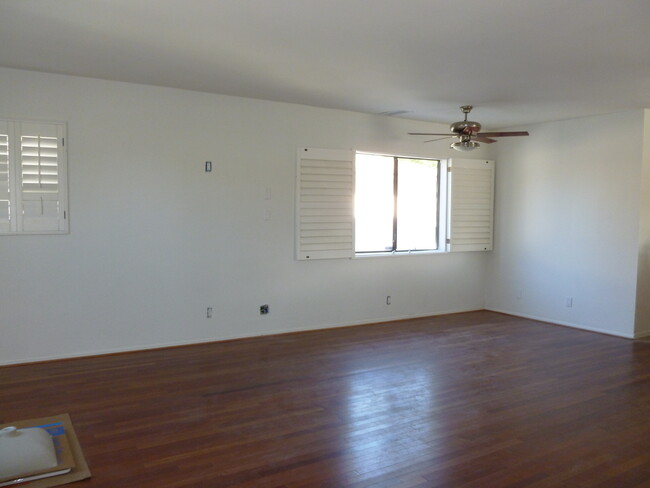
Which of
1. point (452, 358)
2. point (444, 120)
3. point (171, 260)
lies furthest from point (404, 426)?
point (444, 120)

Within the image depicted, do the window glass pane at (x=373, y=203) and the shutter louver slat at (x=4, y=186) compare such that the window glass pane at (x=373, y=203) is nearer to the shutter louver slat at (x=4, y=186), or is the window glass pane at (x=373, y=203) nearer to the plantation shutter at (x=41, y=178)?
the plantation shutter at (x=41, y=178)

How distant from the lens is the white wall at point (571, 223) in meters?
5.75

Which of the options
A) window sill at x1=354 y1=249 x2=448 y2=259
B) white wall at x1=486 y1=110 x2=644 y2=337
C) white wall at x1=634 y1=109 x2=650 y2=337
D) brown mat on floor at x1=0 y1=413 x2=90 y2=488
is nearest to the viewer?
brown mat on floor at x1=0 y1=413 x2=90 y2=488

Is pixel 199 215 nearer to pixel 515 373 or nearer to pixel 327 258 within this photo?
pixel 327 258

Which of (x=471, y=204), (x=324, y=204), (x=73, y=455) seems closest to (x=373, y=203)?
(x=324, y=204)

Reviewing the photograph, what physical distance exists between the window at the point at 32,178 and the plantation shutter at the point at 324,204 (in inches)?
93.6

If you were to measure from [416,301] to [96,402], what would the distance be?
4.20m

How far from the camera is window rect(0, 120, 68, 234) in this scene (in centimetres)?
433

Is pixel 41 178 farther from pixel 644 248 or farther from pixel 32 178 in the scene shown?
pixel 644 248

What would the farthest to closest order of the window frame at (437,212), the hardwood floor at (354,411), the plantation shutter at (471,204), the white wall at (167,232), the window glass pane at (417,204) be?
the plantation shutter at (471,204), the window glass pane at (417,204), the window frame at (437,212), the white wall at (167,232), the hardwood floor at (354,411)

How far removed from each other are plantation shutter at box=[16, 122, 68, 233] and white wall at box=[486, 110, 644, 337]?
17.9ft

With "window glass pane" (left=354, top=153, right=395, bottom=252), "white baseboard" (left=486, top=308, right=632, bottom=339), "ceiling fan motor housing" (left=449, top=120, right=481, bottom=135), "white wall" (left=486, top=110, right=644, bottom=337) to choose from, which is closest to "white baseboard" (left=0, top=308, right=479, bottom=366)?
"window glass pane" (left=354, top=153, right=395, bottom=252)

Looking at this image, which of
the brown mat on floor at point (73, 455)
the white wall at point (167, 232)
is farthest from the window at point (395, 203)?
the brown mat on floor at point (73, 455)

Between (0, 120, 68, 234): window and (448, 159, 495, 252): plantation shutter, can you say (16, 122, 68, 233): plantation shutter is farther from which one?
(448, 159, 495, 252): plantation shutter
